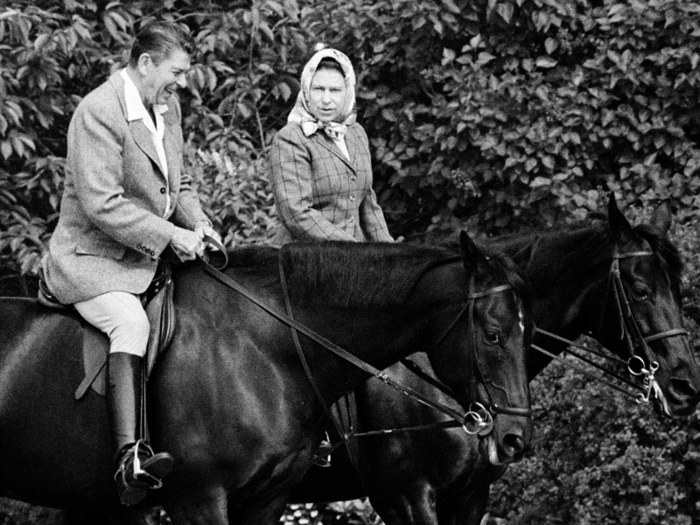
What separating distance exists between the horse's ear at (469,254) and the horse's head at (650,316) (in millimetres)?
1004

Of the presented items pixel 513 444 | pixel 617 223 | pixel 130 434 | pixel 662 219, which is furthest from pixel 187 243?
pixel 662 219

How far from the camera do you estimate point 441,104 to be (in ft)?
29.8

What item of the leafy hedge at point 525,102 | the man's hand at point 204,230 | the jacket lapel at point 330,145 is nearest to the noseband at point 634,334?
the jacket lapel at point 330,145

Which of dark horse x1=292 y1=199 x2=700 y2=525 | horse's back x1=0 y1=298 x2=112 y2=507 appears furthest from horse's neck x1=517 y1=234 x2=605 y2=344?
horse's back x1=0 y1=298 x2=112 y2=507

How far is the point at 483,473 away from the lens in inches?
229

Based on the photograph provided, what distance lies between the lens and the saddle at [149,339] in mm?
5152

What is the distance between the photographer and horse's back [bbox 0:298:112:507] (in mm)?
5195

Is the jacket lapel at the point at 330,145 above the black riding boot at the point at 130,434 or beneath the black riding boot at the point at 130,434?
above

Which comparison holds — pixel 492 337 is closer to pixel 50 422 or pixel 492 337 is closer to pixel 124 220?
pixel 124 220

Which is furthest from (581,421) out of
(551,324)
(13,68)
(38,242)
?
(13,68)

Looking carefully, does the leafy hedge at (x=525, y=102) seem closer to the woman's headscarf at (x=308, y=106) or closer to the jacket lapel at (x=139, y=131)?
the woman's headscarf at (x=308, y=106)

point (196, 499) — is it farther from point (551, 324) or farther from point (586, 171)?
point (586, 171)

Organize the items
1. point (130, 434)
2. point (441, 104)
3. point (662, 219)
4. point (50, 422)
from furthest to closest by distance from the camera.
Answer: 1. point (441, 104)
2. point (662, 219)
3. point (50, 422)
4. point (130, 434)

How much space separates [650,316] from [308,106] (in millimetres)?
1902
